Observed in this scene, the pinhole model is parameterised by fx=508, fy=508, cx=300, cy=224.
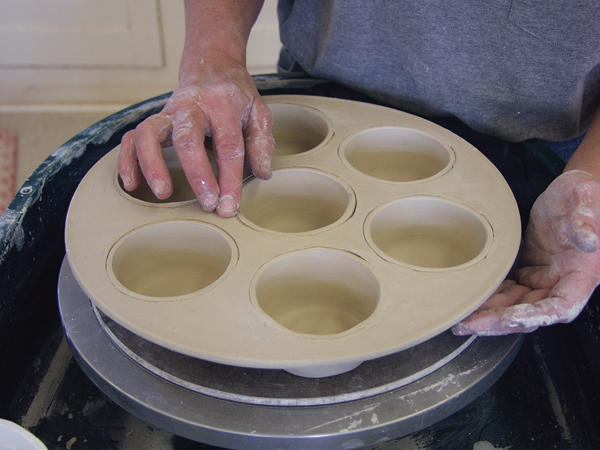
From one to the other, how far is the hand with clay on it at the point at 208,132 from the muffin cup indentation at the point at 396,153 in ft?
0.68

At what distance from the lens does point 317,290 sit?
93 centimetres

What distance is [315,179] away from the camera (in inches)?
40.9

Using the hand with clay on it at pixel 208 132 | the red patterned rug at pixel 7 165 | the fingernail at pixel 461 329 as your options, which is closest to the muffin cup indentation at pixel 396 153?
the hand with clay on it at pixel 208 132

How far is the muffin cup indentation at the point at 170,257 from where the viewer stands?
0.88 meters

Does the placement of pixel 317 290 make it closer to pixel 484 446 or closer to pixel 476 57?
pixel 484 446

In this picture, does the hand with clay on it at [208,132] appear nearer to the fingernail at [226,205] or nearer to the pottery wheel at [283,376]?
the fingernail at [226,205]

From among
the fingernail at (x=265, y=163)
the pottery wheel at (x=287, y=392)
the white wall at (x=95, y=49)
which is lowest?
the white wall at (x=95, y=49)

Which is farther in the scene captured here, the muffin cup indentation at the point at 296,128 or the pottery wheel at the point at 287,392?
the muffin cup indentation at the point at 296,128

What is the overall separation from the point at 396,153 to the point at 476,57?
27 centimetres

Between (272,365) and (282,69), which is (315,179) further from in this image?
(282,69)

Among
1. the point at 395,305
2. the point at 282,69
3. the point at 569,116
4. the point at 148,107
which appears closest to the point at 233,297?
the point at 395,305

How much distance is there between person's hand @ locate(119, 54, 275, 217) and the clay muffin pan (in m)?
0.05

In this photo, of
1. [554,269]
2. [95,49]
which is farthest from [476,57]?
[95,49]

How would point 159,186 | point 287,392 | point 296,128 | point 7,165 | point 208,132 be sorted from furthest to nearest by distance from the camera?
point 7,165 < point 296,128 < point 208,132 < point 159,186 < point 287,392
